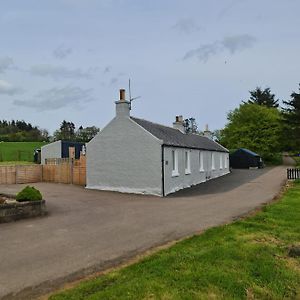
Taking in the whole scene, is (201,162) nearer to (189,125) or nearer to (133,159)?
(133,159)

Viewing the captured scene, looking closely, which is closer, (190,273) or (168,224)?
(190,273)

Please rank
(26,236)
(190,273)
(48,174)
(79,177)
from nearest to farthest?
(190,273), (26,236), (79,177), (48,174)

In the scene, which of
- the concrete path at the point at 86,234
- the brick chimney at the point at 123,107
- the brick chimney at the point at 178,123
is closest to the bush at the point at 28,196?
the concrete path at the point at 86,234

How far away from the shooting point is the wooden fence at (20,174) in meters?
29.5

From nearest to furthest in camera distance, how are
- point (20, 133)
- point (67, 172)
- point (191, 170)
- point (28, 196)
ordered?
1. point (28, 196)
2. point (191, 170)
3. point (67, 172)
4. point (20, 133)

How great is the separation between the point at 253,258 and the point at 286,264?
71 centimetres

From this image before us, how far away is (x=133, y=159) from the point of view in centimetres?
2514

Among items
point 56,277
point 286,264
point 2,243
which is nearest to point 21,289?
point 56,277

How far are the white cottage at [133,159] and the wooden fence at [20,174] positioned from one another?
6.49 meters

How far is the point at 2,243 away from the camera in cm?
1036

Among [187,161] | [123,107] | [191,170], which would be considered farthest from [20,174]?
[191,170]

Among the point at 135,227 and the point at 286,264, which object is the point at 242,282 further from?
the point at 135,227

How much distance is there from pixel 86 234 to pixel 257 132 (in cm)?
6077

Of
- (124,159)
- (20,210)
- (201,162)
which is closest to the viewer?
(20,210)
